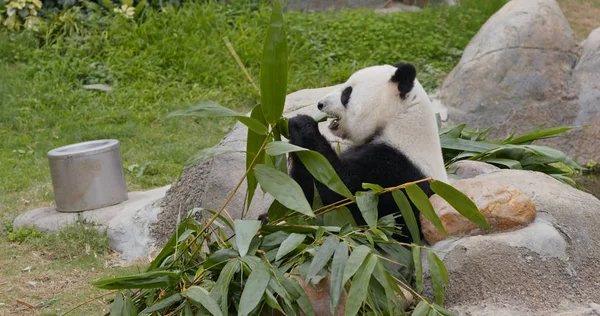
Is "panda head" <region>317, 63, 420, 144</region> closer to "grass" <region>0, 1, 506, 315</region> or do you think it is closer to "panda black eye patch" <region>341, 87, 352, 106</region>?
"panda black eye patch" <region>341, 87, 352, 106</region>

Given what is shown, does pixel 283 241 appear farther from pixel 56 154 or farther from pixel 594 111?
pixel 594 111

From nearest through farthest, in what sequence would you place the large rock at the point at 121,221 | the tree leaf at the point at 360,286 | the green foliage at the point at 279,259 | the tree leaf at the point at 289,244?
the tree leaf at the point at 360,286 < the green foliage at the point at 279,259 < the tree leaf at the point at 289,244 < the large rock at the point at 121,221

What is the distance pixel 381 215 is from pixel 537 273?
706 millimetres

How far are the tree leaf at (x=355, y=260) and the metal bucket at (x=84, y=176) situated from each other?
3.24 metres

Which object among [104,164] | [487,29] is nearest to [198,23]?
[487,29]

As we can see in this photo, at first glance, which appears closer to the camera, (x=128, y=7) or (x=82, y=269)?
(x=82, y=269)

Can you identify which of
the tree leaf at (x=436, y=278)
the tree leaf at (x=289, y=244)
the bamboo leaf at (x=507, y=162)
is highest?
the tree leaf at (x=289, y=244)

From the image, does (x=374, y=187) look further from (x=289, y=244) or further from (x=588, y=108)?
(x=588, y=108)

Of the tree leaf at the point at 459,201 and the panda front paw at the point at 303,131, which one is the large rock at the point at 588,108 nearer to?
the panda front paw at the point at 303,131

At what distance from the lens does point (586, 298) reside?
10.9 ft

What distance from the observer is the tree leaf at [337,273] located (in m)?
2.87

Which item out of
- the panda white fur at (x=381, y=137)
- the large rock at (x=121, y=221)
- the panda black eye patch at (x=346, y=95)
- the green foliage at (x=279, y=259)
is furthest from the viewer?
the large rock at (x=121, y=221)

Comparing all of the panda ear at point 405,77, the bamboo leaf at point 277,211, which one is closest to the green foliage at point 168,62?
the panda ear at point 405,77

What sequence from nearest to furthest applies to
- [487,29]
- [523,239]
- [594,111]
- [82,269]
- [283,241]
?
1. [283,241]
2. [523,239]
3. [82,269]
4. [594,111]
5. [487,29]
